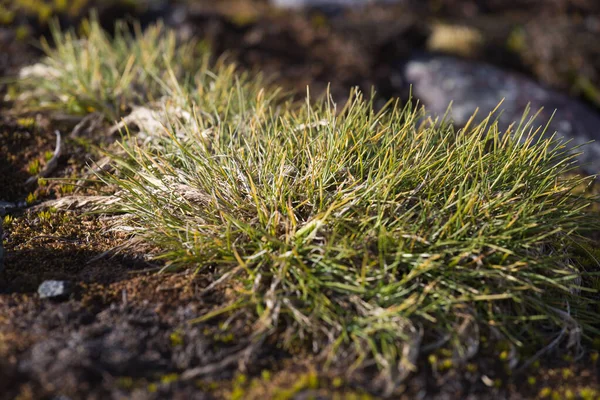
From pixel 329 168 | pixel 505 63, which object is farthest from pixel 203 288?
pixel 505 63

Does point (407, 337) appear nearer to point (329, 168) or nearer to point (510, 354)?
point (510, 354)

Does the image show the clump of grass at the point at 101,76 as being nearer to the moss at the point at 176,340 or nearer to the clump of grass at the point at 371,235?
the clump of grass at the point at 371,235

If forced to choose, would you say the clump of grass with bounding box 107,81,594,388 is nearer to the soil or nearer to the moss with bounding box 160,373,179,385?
the soil

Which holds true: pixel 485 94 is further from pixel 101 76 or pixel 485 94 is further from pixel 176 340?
pixel 176 340

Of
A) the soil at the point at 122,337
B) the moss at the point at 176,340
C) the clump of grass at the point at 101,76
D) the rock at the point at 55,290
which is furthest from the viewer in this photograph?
the clump of grass at the point at 101,76

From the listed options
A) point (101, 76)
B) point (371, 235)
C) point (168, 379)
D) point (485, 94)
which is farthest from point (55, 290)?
point (485, 94)

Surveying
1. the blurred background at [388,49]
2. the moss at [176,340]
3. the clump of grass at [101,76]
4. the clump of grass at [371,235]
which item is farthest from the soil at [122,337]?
the blurred background at [388,49]

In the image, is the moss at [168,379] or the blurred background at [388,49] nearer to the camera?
the moss at [168,379]
